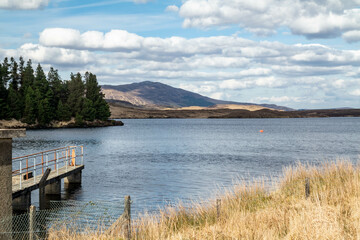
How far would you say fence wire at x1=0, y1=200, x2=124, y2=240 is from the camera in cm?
1539

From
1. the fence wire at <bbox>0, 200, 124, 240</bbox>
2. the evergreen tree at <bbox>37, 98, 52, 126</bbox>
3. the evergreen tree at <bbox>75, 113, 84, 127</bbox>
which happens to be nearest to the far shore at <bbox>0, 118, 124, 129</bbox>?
the evergreen tree at <bbox>75, 113, 84, 127</bbox>

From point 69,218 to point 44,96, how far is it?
106 metres

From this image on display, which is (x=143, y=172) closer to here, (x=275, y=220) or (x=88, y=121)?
(x=275, y=220)

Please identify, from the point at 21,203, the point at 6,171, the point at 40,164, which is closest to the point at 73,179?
the point at 40,164

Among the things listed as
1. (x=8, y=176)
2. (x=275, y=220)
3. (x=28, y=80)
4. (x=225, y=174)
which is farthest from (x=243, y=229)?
(x=28, y=80)

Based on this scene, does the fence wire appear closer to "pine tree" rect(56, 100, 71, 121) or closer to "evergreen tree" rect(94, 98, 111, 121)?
"pine tree" rect(56, 100, 71, 121)

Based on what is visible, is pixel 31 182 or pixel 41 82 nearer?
pixel 31 182

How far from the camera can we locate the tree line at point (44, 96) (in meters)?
110

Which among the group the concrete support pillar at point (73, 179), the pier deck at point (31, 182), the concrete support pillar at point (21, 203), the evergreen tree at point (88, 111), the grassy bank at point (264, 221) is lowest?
the concrete support pillar at point (73, 179)

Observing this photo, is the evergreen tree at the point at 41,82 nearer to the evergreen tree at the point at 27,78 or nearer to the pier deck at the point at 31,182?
the evergreen tree at the point at 27,78

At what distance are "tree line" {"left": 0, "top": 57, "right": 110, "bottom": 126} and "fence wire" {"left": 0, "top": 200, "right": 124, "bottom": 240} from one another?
91.2 meters

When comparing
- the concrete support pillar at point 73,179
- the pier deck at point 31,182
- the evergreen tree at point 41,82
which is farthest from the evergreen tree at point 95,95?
the pier deck at point 31,182

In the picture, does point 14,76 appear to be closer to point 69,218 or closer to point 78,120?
point 78,120

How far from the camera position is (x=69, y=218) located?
1966 cm
